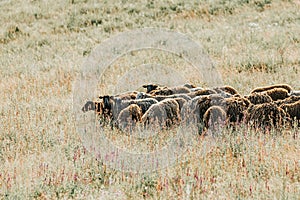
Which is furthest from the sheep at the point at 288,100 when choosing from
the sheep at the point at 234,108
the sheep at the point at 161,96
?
the sheep at the point at 161,96

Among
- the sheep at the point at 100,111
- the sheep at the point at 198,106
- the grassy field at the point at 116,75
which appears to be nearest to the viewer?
the grassy field at the point at 116,75

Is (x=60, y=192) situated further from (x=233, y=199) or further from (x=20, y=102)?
(x=20, y=102)

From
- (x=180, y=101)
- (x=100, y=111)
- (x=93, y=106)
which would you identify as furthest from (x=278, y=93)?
(x=93, y=106)

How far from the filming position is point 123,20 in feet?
60.2

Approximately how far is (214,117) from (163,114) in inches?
30.1

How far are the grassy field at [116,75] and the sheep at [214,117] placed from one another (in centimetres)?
24

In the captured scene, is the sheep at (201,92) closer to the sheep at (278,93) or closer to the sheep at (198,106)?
the sheep at (198,106)

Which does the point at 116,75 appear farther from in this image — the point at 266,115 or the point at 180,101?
the point at 266,115

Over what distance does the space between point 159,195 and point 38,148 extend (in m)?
2.26

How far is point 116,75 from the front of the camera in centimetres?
1109

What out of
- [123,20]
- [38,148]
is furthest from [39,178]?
[123,20]

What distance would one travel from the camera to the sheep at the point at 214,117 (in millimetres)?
6276

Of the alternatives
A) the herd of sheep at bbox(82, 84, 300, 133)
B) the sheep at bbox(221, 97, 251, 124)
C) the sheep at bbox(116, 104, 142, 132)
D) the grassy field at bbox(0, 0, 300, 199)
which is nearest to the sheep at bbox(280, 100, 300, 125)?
the herd of sheep at bbox(82, 84, 300, 133)

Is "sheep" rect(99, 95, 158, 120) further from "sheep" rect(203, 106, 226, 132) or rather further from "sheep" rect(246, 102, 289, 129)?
"sheep" rect(246, 102, 289, 129)
